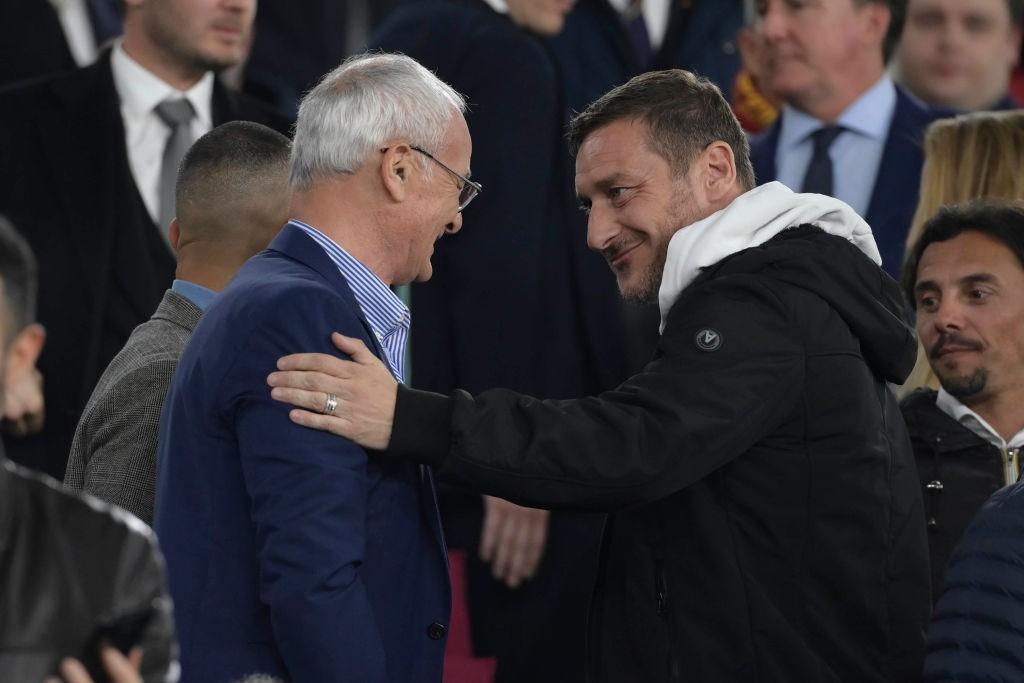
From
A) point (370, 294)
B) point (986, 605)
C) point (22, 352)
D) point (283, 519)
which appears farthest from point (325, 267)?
point (986, 605)

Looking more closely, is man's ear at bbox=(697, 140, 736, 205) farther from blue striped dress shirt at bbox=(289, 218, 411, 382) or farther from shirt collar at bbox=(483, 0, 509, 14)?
shirt collar at bbox=(483, 0, 509, 14)

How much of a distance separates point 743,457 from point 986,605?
467mm

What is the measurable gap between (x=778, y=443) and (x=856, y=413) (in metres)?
0.14

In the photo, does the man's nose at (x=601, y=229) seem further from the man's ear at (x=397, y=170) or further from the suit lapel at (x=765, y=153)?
the suit lapel at (x=765, y=153)

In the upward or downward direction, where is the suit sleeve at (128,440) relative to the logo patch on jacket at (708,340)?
downward

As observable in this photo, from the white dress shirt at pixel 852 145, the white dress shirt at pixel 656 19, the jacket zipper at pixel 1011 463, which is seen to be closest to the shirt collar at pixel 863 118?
the white dress shirt at pixel 852 145

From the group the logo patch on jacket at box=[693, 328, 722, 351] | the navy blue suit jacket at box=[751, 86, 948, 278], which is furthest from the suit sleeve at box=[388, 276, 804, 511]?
the navy blue suit jacket at box=[751, 86, 948, 278]

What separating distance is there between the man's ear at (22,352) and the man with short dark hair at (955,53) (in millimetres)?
4351

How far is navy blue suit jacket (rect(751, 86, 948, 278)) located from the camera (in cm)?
457

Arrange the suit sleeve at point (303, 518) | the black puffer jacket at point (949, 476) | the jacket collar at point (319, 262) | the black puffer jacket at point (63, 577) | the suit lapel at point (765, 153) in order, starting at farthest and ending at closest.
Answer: the suit lapel at point (765, 153)
the black puffer jacket at point (949, 476)
the jacket collar at point (319, 262)
the suit sleeve at point (303, 518)
the black puffer jacket at point (63, 577)

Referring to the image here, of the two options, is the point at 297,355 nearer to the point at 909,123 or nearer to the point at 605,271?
the point at 605,271

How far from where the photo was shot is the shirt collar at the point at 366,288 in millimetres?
2594

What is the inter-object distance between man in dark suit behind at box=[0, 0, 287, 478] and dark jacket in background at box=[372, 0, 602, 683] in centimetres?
57

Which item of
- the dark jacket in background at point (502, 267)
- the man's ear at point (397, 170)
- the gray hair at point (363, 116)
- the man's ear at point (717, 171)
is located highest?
the gray hair at point (363, 116)
